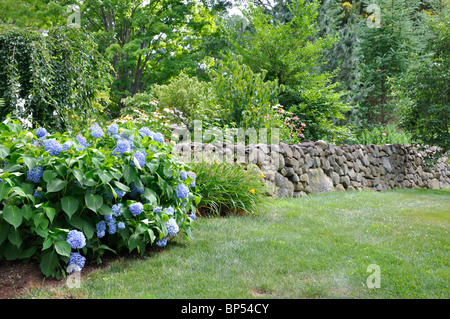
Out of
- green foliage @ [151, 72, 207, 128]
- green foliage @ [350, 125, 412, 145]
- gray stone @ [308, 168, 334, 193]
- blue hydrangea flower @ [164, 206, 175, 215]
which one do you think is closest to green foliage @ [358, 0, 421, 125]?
green foliage @ [350, 125, 412, 145]

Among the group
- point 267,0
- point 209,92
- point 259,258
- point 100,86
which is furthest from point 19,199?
point 267,0

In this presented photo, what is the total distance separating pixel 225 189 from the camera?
4410 mm

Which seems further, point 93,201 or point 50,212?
point 93,201

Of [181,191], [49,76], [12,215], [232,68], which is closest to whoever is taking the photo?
[12,215]

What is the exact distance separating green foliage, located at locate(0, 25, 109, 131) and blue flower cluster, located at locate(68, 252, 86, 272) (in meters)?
2.58

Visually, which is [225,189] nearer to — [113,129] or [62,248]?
[113,129]

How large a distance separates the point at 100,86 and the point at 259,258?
13.6 feet

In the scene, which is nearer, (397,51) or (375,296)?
(375,296)

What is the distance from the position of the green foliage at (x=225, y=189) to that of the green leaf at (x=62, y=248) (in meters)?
2.03

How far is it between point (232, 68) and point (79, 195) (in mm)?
5146

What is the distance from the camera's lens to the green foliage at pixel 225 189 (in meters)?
4.27

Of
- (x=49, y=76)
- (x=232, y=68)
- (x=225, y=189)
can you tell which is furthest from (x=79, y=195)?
(x=232, y=68)

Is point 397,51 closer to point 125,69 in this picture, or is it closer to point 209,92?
point 209,92
